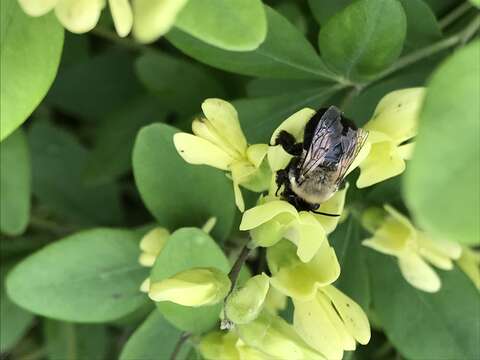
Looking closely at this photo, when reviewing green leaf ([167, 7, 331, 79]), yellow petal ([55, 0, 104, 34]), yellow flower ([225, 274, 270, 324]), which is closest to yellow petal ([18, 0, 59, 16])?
yellow petal ([55, 0, 104, 34])

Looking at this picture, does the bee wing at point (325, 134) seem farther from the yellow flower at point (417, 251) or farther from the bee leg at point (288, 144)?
the yellow flower at point (417, 251)

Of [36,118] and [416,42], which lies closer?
[416,42]

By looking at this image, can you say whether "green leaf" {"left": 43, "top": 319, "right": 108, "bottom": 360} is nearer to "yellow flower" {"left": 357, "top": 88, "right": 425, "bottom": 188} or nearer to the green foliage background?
the green foliage background

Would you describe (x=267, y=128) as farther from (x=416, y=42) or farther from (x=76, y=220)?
(x=76, y=220)

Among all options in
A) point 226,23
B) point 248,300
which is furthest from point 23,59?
point 248,300

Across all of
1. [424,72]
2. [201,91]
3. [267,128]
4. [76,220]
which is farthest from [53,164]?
[424,72]

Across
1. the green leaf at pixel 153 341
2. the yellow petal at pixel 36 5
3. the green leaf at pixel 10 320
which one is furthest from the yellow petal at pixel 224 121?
the green leaf at pixel 10 320

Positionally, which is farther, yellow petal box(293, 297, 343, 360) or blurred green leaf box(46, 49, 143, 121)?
blurred green leaf box(46, 49, 143, 121)
